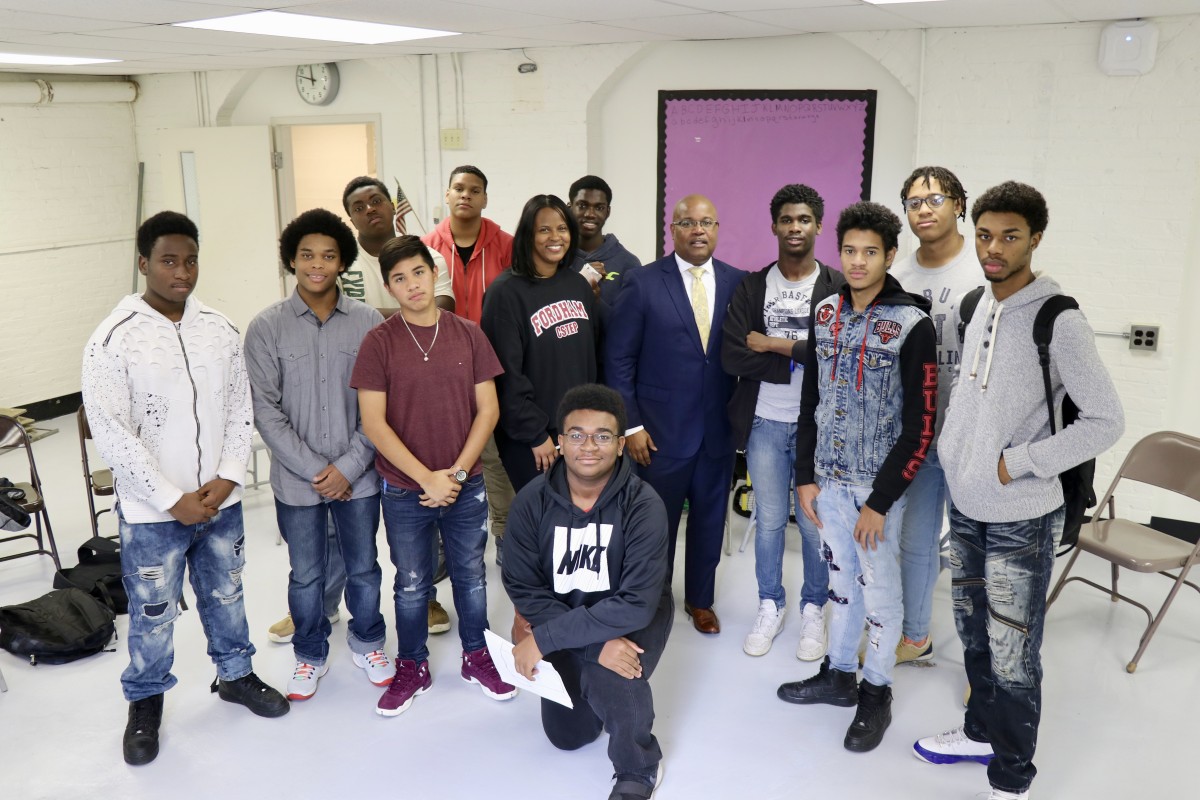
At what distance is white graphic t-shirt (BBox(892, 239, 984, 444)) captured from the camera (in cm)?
306

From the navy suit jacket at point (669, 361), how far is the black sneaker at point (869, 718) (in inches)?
40.5

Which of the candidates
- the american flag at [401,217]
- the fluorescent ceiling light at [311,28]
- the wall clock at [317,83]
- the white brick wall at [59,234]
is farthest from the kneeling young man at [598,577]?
the white brick wall at [59,234]

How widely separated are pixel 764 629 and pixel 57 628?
8.95 feet

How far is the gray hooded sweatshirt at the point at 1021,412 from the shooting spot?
2.39 meters

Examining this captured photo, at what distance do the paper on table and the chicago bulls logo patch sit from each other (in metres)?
1.39

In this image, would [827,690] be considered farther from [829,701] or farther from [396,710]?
[396,710]

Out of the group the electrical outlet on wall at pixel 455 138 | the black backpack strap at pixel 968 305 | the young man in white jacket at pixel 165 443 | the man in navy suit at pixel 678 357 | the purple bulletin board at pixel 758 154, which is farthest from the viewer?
the electrical outlet on wall at pixel 455 138

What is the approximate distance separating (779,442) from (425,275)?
4.61 ft

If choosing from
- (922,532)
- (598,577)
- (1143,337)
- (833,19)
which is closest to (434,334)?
(598,577)

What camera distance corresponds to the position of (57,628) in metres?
3.63

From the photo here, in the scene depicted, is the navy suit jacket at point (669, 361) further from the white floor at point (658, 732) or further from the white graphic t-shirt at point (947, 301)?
the white floor at point (658, 732)

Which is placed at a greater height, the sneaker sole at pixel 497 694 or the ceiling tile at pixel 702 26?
the ceiling tile at pixel 702 26

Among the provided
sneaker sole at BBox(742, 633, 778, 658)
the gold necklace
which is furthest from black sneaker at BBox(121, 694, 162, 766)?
sneaker sole at BBox(742, 633, 778, 658)

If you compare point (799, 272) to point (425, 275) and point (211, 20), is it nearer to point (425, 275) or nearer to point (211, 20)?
point (425, 275)
